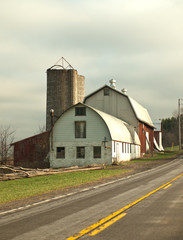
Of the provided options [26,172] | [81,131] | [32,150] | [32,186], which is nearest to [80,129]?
[81,131]

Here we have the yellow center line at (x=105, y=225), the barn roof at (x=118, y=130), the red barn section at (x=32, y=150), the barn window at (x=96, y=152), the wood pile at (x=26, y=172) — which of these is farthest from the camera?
the red barn section at (x=32, y=150)

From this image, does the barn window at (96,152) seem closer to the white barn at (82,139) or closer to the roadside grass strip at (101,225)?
the white barn at (82,139)

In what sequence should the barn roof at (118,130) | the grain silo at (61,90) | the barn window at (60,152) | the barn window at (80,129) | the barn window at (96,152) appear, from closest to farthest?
the barn window at (96,152) < the barn roof at (118,130) < the barn window at (80,129) < the barn window at (60,152) < the grain silo at (61,90)

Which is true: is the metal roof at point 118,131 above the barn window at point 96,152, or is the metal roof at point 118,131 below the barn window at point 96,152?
above

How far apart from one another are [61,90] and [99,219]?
4477cm

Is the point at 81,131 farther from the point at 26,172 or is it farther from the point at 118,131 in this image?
the point at 26,172

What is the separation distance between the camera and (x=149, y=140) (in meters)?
64.1

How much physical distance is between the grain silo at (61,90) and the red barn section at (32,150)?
761 cm

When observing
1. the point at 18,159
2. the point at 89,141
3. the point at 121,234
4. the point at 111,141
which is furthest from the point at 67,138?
the point at 121,234

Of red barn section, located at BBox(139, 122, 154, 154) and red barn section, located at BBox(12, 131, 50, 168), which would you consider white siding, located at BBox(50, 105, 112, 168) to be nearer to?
red barn section, located at BBox(12, 131, 50, 168)

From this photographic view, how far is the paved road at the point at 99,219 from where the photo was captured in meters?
7.06

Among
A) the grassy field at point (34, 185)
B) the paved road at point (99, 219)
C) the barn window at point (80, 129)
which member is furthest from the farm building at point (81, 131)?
the paved road at point (99, 219)

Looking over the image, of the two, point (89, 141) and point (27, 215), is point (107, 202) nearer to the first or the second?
point (27, 215)

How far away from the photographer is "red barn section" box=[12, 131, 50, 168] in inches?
1688
